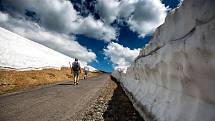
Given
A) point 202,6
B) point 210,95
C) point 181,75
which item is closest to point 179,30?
point 181,75

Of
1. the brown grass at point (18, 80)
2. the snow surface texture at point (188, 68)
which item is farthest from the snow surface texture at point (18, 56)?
the snow surface texture at point (188, 68)

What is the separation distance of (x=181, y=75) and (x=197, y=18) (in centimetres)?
93

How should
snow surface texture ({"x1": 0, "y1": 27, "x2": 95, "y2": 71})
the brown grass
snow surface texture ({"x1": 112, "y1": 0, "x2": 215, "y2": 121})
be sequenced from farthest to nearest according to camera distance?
snow surface texture ({"x1": 0, "y1": 27, "x2": 95, "y2": 71}), the brown grass, snow surface texture ({"x1": 112, "y1": 0, "x2": 215, "y2": 121})

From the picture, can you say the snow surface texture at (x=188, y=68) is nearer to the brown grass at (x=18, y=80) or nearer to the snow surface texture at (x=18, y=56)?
the brown grass at (x=18, y=80)

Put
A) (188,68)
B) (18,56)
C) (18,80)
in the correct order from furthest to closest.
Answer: (18,56)
(18,80)
(188,68)

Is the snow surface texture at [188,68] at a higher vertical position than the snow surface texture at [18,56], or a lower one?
lower

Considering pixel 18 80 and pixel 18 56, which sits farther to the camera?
pixel 18 56

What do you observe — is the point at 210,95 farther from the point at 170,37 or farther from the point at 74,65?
the point at 74,65

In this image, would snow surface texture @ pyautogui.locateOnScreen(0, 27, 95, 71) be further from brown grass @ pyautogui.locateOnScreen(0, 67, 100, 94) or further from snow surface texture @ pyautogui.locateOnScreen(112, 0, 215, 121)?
snow surface texture @ pyautogui.locateOnScreen(112, 0, 215, 121)

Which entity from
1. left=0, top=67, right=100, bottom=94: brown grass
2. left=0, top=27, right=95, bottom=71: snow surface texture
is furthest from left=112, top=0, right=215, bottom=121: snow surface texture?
left=0, top=27, right=95, bottom=71: snow surface texture

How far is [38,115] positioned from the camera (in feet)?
19.3

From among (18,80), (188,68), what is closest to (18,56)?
(18,80)

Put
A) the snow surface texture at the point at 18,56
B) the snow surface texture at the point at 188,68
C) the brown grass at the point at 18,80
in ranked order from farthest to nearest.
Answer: the snow surface texture at the point at 18,56 → the brown grass at the point at 18,80 → the snow surface texture at the point at 188,68

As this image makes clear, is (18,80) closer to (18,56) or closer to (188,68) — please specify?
(18,56)
